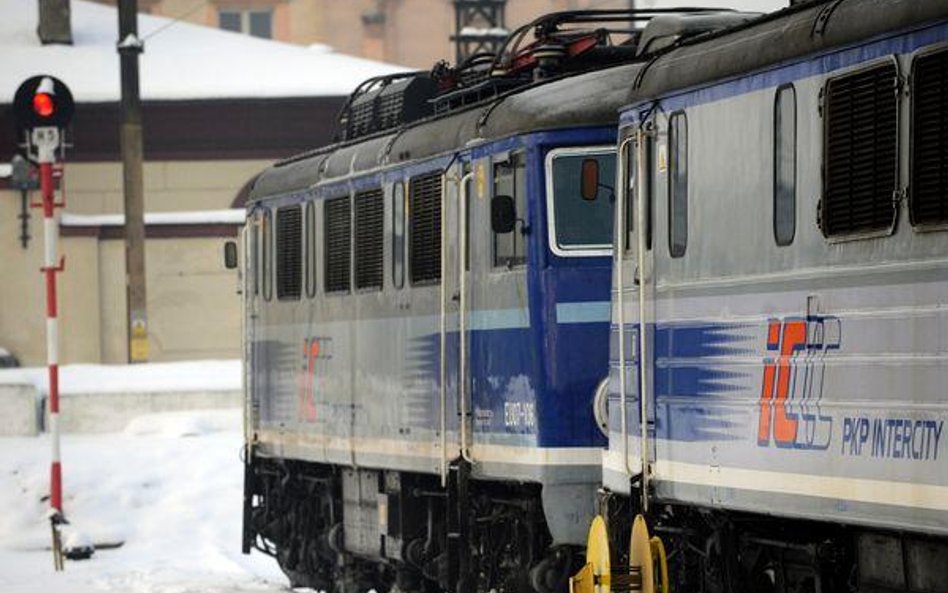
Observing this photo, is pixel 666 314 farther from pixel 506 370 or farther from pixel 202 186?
pixel 202 186

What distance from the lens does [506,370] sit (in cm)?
1678

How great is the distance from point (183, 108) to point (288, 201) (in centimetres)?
2693

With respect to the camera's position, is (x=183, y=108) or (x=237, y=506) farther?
(x=183, y=108)

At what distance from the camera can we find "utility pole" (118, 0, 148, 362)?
137 feet

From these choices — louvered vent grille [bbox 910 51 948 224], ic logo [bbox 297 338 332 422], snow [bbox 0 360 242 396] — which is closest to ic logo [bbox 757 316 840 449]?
louvered vent grille [bbox 910 51 948 224]

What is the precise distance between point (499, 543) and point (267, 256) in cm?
703

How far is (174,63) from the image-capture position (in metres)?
52.5

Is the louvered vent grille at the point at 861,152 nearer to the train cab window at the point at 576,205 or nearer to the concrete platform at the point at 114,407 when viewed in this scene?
the train cab window at the point at 576,205

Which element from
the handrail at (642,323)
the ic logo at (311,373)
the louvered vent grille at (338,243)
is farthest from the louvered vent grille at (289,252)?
the handrail at (642,323)

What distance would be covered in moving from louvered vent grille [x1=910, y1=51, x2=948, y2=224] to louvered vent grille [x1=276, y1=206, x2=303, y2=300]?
1223 cm

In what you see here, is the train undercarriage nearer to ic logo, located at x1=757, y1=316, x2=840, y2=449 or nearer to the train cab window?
ic logo, located at x1=757, y1=316, x2=840, y2=449

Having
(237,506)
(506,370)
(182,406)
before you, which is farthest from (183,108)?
(506,370)

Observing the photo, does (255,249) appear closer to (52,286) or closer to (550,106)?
(52,286)

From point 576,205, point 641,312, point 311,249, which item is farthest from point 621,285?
point 311,249
